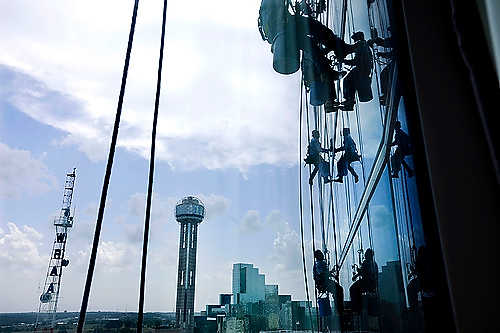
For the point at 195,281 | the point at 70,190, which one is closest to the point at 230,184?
the point at 195,281

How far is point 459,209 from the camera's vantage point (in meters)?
0.53

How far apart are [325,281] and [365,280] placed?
123 millimetres

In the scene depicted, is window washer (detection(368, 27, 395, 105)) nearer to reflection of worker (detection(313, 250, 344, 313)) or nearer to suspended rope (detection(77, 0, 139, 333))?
reflection of worker (detection(313, 250, 344, 313))

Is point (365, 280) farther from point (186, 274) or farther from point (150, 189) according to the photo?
point (150, 189)

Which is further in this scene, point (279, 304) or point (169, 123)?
point (169, 123)

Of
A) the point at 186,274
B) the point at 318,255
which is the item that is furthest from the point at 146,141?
the point at 318,255

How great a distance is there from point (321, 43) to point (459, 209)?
80 cm

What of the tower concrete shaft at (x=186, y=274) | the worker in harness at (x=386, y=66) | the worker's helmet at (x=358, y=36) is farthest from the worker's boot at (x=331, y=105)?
the tower concrete shaft at (x=186, y=274)

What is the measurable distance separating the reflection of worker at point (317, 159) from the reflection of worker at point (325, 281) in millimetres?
256

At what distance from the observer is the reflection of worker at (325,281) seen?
3.61 ft

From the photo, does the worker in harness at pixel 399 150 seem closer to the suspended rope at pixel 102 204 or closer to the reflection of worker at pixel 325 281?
the reflection of worker at pixel 325 281

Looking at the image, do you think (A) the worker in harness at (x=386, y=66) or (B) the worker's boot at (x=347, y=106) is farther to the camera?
(B) the worker's boot at (x=347, y=106)

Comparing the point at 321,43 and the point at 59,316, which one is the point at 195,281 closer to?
the point at 59,316

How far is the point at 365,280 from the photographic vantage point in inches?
41.9
